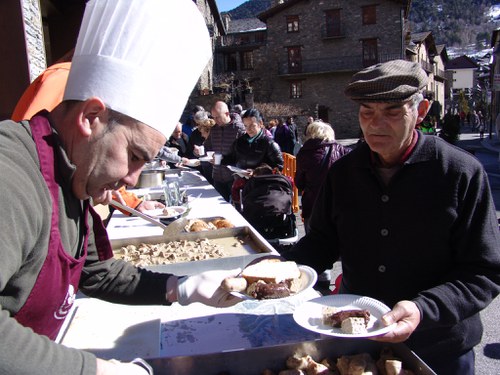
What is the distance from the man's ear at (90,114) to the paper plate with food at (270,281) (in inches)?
29.3

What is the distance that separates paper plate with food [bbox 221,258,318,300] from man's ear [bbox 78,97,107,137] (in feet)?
2.44

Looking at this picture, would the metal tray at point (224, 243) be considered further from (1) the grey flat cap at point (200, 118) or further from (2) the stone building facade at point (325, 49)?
(2) the stone building facade at point (325, 49)

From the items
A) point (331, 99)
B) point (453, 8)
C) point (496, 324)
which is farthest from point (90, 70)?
point (453, 8)

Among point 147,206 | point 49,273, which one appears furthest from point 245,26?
point 49,273

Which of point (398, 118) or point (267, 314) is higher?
point (398, 118)

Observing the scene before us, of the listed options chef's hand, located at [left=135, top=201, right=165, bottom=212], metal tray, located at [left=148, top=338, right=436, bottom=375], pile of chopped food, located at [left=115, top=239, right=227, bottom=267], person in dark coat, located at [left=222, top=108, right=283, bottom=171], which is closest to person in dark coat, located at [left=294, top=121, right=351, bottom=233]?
person in dark coat, located at [left=222, top=108, right=283, bottom=171]

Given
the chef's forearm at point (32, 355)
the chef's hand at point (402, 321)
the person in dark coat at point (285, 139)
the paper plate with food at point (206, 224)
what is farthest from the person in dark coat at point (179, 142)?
the chef's forearm at point (32, 355)

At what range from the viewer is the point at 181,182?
209 inches

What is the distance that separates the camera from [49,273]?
1.01m

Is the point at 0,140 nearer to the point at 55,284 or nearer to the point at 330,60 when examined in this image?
the point at 55,284

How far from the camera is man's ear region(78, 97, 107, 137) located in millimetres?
1034

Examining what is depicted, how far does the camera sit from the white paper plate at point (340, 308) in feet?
4.18

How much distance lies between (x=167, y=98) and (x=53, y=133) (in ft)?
1.18

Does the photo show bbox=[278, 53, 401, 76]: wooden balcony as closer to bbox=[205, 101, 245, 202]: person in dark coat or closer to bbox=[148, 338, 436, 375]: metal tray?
bbox=[205, 101, 245, 202]: person in dark coat
